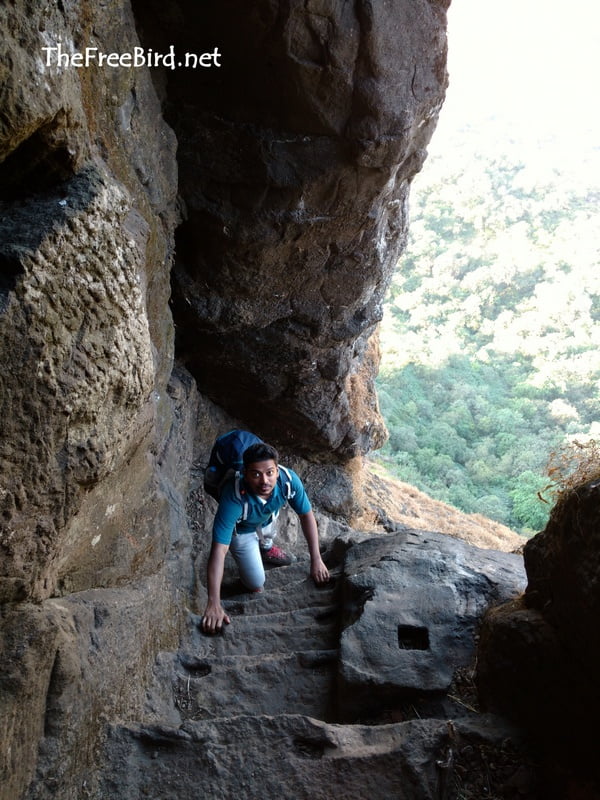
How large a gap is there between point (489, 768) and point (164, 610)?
1.88m

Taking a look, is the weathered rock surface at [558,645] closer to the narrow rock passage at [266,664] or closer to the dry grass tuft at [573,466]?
the dry grass tuft at [573,466]

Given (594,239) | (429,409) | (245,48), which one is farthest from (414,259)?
(245,48)

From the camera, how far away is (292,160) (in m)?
4.10

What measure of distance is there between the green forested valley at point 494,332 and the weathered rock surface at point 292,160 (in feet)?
40.7

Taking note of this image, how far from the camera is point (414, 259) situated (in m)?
35.7

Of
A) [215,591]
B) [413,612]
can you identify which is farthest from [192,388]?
[413,612]

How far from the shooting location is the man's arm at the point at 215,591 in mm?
3834

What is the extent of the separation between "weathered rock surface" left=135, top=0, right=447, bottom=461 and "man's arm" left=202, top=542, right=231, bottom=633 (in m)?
1.97

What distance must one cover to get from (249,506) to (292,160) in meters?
2.15

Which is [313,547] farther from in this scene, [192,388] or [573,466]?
[192,388]

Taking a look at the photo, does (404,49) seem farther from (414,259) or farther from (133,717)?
(414,259)

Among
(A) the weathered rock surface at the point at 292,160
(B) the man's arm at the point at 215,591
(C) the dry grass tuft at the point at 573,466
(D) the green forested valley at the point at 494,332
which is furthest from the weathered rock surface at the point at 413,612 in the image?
(D) the green forested valley at the point at 494,332

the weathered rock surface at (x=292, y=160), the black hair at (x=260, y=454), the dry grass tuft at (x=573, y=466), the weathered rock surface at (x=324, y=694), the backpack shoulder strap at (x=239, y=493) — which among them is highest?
the weathered rock surface at (x=292, y=160)

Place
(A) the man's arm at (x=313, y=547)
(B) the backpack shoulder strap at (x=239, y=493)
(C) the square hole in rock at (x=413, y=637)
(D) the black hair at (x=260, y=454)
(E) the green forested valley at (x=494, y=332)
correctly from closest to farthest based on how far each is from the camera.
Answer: (C) the square hole in rock at (x=413, y=637)
(D) the black hair at (x=260, y=454)
(B) the backpack shoulder strap at (x=239, y=493)
(A) the man's arm at (x=313, y=547)
(E) the green forested valley at (x=494, y=332)
